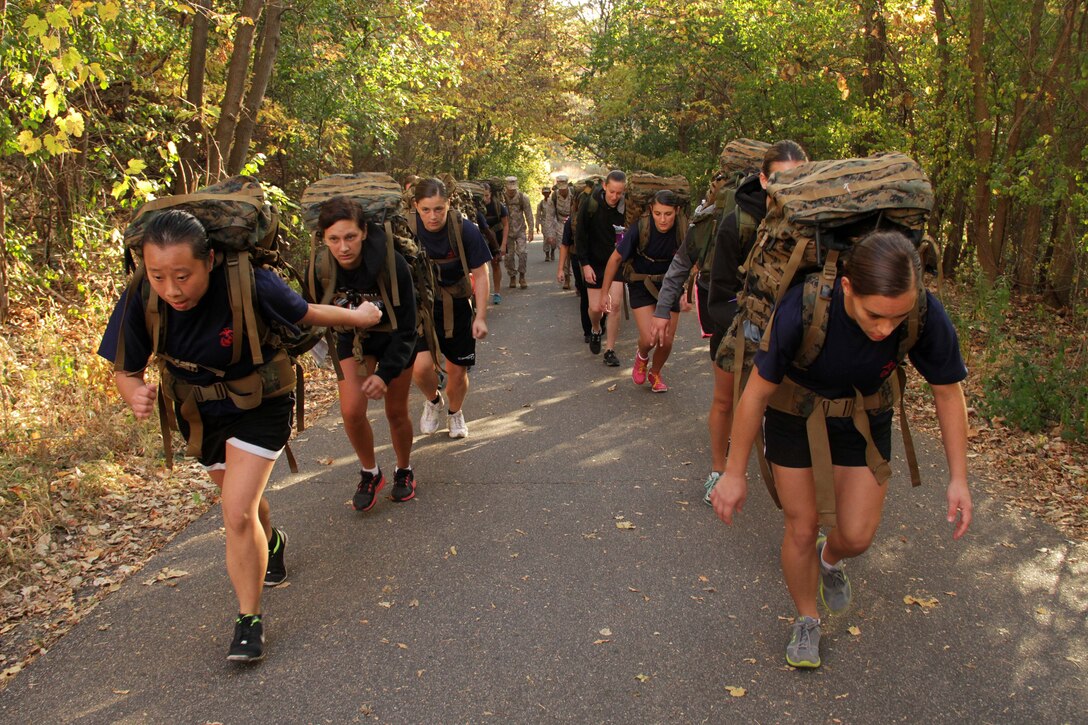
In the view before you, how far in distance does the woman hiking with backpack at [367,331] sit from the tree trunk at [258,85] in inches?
271

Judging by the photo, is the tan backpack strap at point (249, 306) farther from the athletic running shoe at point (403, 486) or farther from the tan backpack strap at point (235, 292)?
the athletic running shoe at point (403, 486)

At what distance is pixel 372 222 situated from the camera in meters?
4.90

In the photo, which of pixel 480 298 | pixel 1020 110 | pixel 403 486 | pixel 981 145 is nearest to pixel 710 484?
pixel 403 486

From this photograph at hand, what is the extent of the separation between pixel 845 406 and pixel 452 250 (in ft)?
12.7

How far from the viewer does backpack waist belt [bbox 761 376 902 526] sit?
328 cm

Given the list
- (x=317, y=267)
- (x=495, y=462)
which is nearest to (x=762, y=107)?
(x=495, y=462)

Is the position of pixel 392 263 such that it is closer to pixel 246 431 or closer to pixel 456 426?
pixel 246 431

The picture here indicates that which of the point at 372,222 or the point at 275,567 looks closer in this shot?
the point at 275,567

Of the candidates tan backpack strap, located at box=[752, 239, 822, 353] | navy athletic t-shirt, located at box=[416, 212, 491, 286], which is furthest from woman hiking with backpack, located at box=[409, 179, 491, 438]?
tan backpack strap, located at box=[752, 239, 822, 353]

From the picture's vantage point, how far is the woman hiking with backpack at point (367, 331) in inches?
183

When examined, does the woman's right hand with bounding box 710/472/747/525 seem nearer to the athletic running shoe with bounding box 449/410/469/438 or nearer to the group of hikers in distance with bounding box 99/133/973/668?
the group of hikers in distance with bounding box 99/133/973/668

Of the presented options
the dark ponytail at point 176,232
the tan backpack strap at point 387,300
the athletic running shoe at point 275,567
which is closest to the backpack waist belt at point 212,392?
the dark ponytail at point 176,232

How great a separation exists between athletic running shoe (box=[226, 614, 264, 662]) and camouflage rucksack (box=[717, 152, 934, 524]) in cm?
232

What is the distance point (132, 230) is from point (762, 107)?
47.4 feet
